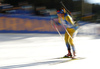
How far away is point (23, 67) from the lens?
4199 mm

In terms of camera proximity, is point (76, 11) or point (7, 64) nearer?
point (7, 64)

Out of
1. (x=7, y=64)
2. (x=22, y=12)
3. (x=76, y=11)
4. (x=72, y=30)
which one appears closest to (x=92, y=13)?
(x=76, y=11)

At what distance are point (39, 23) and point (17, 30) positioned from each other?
1.51m

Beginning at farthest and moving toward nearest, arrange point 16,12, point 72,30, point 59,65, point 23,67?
point 16,12, point 72,30, point 59,65, point 23,67

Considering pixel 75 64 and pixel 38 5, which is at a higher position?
pixel 38 5

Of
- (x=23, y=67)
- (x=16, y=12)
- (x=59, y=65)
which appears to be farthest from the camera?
(x=16, y=12)

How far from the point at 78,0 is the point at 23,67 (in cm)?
1051

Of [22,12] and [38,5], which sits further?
[38,5]

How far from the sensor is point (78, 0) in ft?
45.0

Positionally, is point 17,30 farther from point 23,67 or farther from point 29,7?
point 23,67

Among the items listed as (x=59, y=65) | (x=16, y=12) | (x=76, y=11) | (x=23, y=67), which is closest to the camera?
(x=23, y=67)

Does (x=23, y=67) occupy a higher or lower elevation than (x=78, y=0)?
lower

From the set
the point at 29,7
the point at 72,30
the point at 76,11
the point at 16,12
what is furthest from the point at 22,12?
the point at 72,30

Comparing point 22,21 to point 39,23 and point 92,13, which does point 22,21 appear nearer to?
point 39,23
